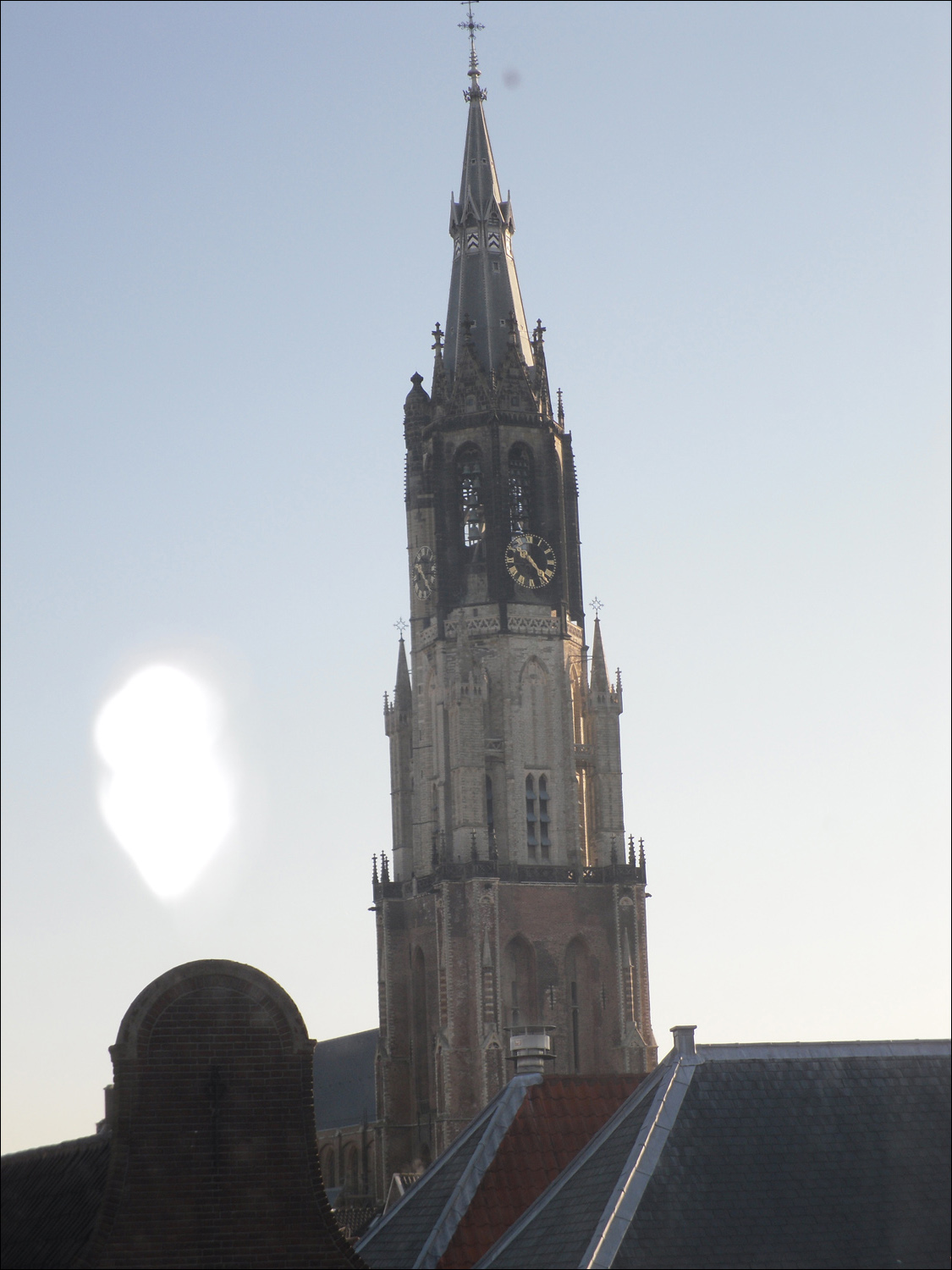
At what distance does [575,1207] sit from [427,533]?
248ft

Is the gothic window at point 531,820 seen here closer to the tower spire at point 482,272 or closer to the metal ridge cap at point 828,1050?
the tower spire at point 482,272

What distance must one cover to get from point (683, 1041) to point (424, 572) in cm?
7229

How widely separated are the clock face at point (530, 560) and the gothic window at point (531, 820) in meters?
10.2

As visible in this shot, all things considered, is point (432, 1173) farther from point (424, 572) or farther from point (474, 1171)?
point (424, 572)

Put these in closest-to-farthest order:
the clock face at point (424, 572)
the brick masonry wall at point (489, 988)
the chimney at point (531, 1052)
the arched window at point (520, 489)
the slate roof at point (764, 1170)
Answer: the slate roof at point (764, 1170) → the chimney at point (531, 1052) → the brick masonry wall at point (489, 988) → the arched window at point (520, 489) → the clock face at point (424, 572)

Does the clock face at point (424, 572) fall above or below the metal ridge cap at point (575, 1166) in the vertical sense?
above

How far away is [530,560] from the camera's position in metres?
112

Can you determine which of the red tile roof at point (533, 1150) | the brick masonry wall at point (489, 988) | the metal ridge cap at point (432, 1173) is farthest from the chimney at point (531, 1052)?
the brick masonry wall at point (489, 988)

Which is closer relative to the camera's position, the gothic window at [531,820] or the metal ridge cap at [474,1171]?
the metal ridge cap at [474,1171]

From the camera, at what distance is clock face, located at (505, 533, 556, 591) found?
111 m

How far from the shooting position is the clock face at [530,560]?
111 metres

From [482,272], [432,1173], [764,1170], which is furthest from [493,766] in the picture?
[764,1170]

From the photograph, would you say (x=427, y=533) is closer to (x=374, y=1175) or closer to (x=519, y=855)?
(x=519, y=855)

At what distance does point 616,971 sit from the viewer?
10694 cm
